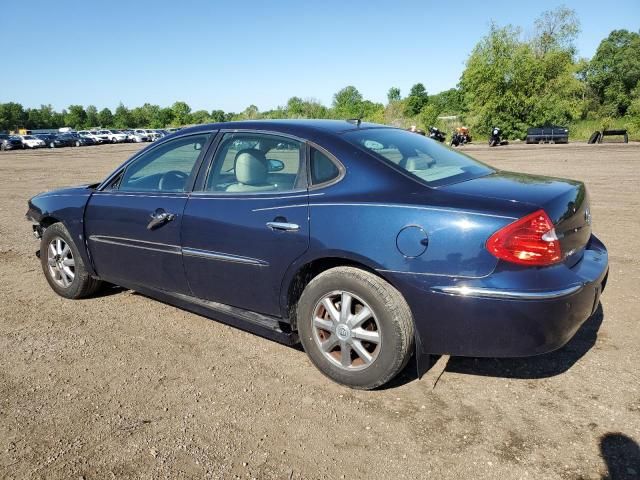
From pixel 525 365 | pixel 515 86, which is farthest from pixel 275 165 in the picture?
pixel 515 86

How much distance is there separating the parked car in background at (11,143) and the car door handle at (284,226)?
53823 mm

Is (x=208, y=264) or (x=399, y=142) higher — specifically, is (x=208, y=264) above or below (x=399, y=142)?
below

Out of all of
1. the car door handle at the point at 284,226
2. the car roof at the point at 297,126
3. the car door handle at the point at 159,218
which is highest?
the car roof at the point at 297,126

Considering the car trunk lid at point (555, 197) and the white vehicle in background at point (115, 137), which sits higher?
the car trunk lid at point (555, 197)

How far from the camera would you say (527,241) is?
263 centimetres

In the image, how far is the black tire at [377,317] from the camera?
2.88 m

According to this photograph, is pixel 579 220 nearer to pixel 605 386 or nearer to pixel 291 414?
pixel 605 386

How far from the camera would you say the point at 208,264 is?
3.61 metres

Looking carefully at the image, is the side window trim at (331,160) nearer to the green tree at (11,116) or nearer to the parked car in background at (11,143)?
the parked car in background at (11,143)

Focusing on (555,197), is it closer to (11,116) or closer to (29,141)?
(29,141)

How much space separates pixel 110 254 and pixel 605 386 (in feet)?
12.3

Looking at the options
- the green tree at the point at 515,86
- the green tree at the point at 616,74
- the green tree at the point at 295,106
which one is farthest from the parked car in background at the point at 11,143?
the green tree at the point at 616,74

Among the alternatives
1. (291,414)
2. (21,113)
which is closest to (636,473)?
(291,414)

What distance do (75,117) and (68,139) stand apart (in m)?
66.0
